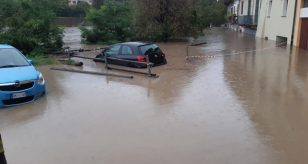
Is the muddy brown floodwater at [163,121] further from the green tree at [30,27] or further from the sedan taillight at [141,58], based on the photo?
the green tree at [30,27]

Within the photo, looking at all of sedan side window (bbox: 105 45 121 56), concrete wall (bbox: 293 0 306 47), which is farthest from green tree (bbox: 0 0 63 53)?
concrete wall (bbox: 293 0 306 47)

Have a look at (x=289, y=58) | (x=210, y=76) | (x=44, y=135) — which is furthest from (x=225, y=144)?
(x=289, y=58)

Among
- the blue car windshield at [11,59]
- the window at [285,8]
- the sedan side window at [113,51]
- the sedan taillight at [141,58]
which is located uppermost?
the window at [285,8]

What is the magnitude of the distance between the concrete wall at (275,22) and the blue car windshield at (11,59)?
2094cm

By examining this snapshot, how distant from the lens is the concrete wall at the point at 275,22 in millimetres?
26875

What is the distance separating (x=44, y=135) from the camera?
746 cm

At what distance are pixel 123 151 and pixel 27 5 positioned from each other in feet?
59.0

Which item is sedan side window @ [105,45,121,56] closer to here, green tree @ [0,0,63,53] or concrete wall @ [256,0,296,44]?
green tree @ [0,0,63,53]

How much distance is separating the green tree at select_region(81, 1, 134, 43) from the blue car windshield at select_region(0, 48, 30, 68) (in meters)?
18.9

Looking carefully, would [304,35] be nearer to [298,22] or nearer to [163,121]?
[298,22]

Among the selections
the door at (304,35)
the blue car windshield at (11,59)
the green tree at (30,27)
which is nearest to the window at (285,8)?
the door at (304,35)

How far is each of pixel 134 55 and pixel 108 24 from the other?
49.0 feet

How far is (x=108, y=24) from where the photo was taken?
30156 mm

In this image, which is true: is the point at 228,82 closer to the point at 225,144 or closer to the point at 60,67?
the point at 225,144
